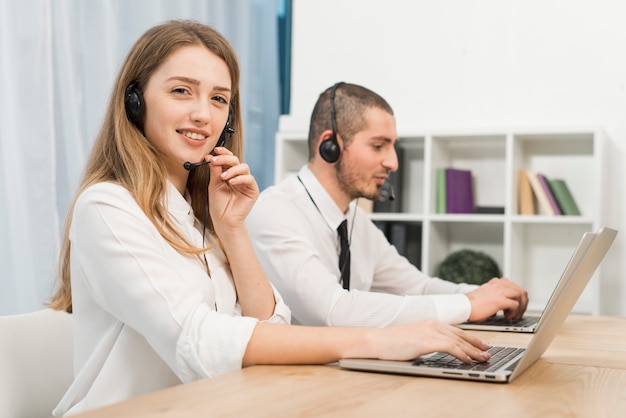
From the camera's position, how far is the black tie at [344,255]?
2213 millimetres

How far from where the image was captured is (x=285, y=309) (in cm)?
154

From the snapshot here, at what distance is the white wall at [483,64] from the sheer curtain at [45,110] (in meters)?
1.05

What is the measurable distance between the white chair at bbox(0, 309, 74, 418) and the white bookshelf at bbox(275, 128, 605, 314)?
2.32m

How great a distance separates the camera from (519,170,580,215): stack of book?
11.2 feet

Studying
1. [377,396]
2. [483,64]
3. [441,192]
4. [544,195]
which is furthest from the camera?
[483,64]

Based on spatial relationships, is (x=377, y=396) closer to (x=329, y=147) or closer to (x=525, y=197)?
(x=329, y=147)

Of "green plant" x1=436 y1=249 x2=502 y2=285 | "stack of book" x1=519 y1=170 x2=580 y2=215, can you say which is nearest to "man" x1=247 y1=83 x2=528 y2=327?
"green plant" x1=436 y1=249 x2=502 y2=285

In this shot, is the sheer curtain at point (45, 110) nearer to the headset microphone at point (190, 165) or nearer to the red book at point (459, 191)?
the headset microphone at point (190, 165)

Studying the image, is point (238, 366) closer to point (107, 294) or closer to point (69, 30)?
point (107, 294)

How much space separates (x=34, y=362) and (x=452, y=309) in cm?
94

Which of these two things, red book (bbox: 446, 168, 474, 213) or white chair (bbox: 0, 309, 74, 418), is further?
red book (bbox: 446, 168, 474, 213)

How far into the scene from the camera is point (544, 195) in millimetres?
3428

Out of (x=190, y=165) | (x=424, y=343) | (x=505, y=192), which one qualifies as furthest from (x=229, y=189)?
(x=505, y=192)

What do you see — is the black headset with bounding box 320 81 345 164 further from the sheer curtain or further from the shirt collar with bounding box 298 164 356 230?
the sheer curtain
